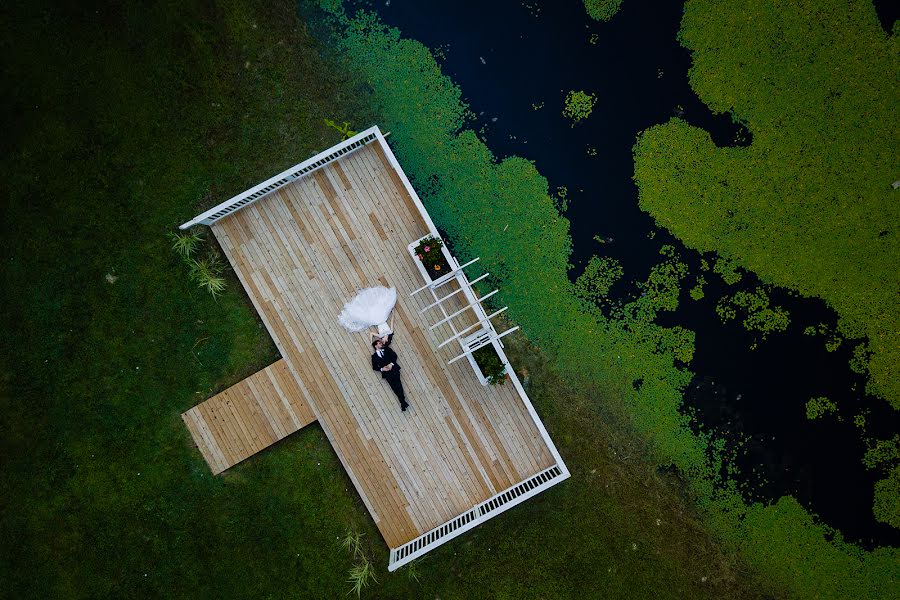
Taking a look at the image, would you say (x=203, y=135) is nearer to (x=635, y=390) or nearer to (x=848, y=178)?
(x=635, y=390)

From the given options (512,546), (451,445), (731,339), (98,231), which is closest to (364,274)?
(451,445)

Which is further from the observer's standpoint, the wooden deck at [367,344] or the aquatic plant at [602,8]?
the aquatic plant at [602,8]

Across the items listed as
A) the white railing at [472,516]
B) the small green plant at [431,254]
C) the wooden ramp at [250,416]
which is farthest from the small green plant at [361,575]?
the small green plant at [431,254]

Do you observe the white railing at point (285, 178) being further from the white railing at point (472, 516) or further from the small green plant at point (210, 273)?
the white railing at point (472, 516)

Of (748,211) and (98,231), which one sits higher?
(98,231)

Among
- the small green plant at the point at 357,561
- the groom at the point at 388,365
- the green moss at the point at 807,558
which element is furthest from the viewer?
the green moss at the point at 807,558

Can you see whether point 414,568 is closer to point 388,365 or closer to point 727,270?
point 388,365
